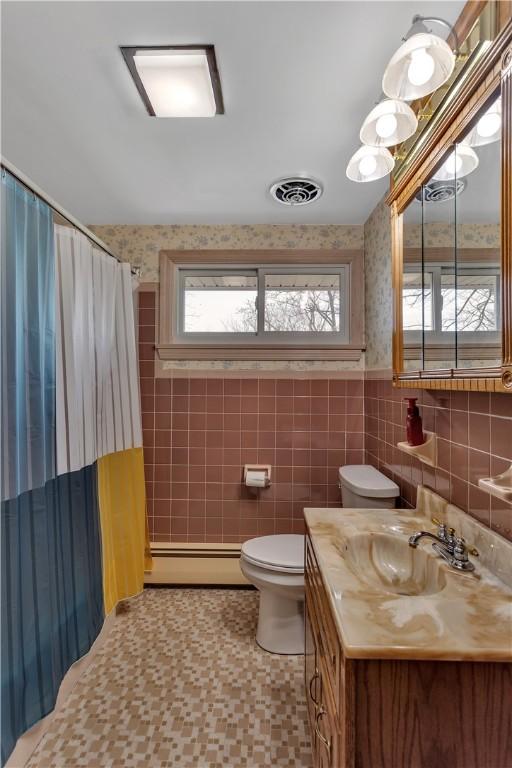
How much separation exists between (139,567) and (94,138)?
2135 mm

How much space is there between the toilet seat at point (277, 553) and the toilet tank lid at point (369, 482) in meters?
0.40

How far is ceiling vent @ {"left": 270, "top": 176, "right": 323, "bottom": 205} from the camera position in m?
1.79

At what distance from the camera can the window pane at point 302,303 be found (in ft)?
7.65

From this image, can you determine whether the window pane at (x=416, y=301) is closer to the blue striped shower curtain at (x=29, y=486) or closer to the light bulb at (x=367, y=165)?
the light bulb at (x=367, y=165)

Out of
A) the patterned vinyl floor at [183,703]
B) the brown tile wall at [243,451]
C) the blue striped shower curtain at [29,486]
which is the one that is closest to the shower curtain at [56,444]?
the blue striped shower curtain at [29,486]

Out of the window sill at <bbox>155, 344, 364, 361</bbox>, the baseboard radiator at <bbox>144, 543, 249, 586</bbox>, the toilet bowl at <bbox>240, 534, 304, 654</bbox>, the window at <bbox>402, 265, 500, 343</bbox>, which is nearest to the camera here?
the window at <bbox>402, 265, 500, 343</bbox>

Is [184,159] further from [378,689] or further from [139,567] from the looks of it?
[139,567]

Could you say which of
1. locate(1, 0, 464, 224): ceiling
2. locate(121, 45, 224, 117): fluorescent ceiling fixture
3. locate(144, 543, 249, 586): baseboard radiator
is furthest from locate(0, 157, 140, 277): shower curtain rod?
locate(144, 543, 249, 586): baseboard radiator

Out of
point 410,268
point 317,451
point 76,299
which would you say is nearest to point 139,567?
point 317,451

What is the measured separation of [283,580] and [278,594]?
9 centimetres

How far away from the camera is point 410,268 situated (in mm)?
1365

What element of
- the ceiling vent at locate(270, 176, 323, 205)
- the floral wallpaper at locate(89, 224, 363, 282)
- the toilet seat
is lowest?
the toilet seat

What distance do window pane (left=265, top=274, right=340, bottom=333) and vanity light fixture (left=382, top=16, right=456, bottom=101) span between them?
55.5 inches

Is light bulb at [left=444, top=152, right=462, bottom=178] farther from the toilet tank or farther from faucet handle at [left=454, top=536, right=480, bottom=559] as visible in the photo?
the toilet tank
